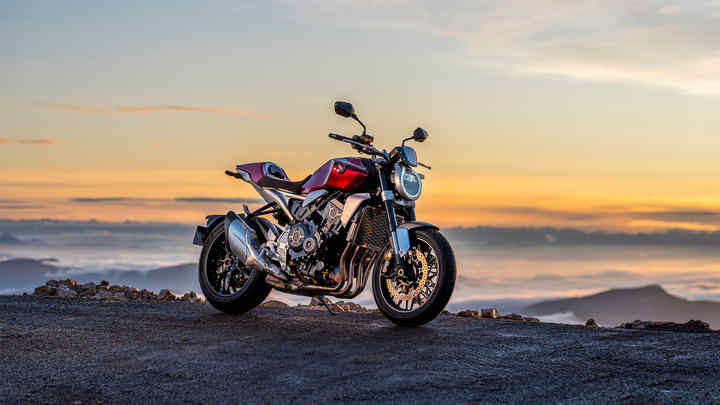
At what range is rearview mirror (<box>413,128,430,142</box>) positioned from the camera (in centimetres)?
853

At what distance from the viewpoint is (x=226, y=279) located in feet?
31.9

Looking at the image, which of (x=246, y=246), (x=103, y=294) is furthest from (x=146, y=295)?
(x=246, y=246)

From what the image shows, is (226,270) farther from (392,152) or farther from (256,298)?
(392,152)

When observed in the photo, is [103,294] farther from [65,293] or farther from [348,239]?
[348,239]

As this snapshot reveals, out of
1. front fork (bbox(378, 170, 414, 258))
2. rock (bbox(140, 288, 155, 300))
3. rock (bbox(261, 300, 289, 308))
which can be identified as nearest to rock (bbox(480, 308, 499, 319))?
rock (bbox(261, 300, 289, 308))

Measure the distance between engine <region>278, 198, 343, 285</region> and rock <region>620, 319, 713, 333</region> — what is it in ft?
11.9

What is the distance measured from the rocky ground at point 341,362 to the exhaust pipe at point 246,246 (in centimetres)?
57

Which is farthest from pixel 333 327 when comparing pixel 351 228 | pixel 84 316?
pixel 84 316

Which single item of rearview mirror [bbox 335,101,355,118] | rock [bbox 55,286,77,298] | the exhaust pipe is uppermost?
rearview mirror [bbox 335,101,355,118]

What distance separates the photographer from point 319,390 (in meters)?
5.74

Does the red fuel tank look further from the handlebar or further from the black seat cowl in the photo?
the black seat cowl

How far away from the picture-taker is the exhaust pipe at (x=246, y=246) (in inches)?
351

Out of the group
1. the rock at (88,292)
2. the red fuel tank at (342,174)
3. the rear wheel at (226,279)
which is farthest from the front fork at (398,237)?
the rock at (88,292)

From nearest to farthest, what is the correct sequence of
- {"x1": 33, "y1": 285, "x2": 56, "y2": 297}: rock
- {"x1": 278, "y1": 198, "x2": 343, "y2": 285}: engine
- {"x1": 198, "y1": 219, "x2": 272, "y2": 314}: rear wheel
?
1. {"x1": 278, "y1": 198, "x2": 343, "y2": 285}: engine
2. {"x1": 198, "y1": 219, "x2": 272, "y2": 314}: rear wheel
3. {"x1": 33, "y1": 285, "x2": 56, "y2": 297}: rock
